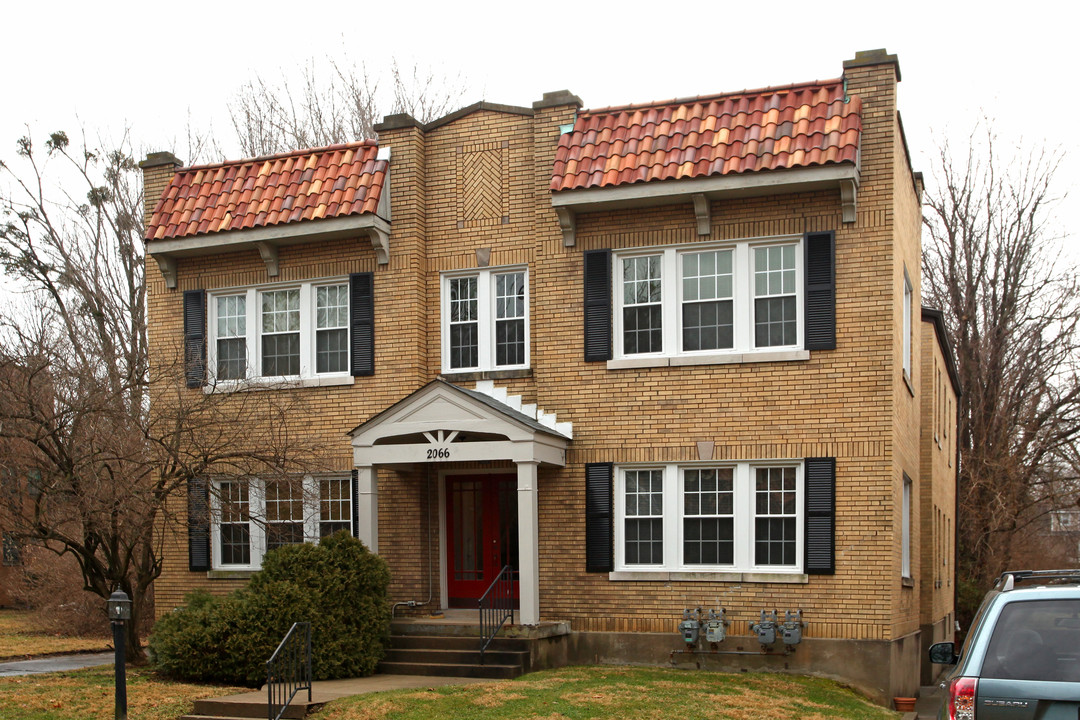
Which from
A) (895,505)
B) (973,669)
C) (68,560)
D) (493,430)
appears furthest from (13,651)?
(973,669)

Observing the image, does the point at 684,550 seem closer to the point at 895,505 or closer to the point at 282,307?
the point at 895,505

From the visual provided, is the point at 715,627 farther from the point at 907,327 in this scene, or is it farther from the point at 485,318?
the point at 907,327

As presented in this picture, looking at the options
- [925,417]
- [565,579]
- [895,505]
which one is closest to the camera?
[895,505]

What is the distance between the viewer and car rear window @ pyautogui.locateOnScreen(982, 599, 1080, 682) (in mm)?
6633

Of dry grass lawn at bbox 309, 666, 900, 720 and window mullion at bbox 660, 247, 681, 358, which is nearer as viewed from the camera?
dry grass lawn at bbox 309, 666, 900, 720

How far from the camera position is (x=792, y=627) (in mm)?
15375

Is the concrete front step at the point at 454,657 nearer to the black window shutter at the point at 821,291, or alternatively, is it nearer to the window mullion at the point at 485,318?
the window mullion at the point at 485,318

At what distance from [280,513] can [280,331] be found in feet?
9.81

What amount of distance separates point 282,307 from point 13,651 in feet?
28.7

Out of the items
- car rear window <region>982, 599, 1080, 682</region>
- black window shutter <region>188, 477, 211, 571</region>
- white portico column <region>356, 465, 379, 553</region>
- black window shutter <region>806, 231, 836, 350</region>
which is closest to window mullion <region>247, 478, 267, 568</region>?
black window shutter <region>188, 477, 211, 571</region>

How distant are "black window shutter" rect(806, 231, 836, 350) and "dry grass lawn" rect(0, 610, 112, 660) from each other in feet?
48.0

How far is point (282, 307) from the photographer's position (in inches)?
750

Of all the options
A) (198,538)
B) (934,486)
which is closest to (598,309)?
(198,538)

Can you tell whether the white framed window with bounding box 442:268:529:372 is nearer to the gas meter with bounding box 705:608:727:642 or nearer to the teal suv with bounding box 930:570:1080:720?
the gas meter with bounding box 705:608:727:642
